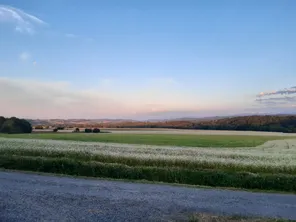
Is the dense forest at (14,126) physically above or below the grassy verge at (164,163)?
above

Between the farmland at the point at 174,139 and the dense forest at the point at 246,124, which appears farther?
the dense forest at the point at 246,124

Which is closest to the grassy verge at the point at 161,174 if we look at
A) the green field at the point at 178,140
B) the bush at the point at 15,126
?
the green field at the point at 178,140

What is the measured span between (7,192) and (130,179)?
566 cm

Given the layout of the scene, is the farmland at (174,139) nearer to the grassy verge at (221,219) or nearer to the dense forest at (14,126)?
the dense forest at (14,126)

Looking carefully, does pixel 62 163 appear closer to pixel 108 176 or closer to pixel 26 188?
pixel 108 176

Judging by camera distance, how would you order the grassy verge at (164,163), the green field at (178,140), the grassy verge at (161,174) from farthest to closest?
the green field at (178,140) < the grassy verge at (164,163) < the grassy verge at (161,174)

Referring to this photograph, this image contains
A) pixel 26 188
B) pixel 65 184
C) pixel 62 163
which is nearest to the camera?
pixel 26 188

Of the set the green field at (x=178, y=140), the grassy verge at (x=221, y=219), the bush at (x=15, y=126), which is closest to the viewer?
the grassy verge at (x=221, y=219)

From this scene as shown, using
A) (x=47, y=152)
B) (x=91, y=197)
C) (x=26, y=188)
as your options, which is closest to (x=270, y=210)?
(x=91, y=197)

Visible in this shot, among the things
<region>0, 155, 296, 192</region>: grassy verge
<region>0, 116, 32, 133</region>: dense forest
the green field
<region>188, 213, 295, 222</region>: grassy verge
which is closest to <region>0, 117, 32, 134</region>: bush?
<region>0, 116, 32, 133</region>: dense forest

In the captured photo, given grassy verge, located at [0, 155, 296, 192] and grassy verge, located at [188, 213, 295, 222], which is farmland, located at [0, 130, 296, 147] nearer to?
grassy verge, located at [0, 155, 296, 192]

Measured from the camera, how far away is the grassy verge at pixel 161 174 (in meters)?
14.6

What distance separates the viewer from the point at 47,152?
75.5ft

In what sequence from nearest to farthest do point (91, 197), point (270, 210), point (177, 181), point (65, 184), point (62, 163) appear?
point (270, 210)
point (91, 197)
point (65, 184)
point (177, 181)
point (62, 163)
